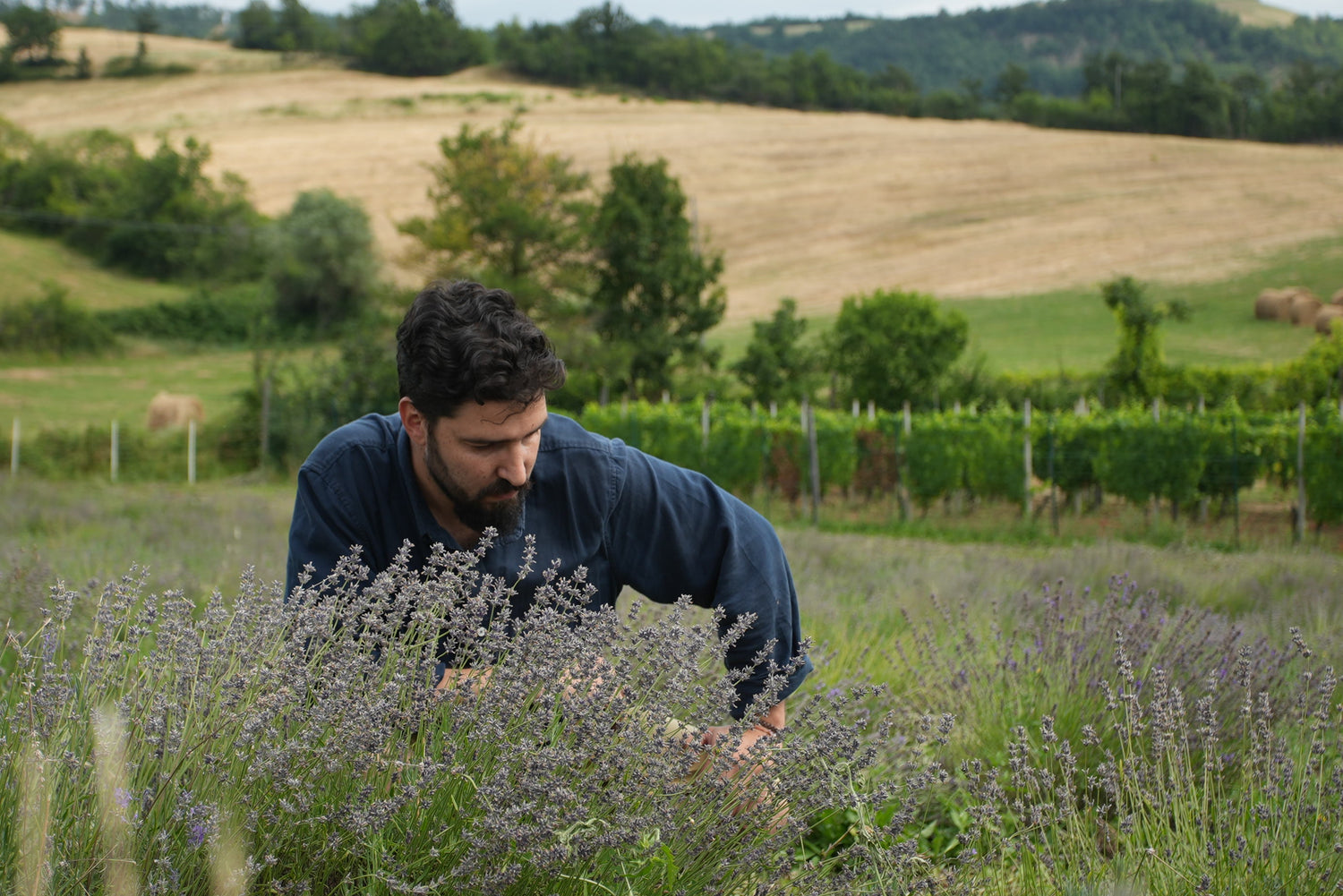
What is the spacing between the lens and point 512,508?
2756 millimetres

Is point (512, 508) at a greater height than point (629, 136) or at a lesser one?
lesser

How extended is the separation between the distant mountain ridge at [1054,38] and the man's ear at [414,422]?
360 feet

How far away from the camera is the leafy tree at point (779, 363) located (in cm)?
2417

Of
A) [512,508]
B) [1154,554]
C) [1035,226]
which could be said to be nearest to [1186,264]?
[1035,226]

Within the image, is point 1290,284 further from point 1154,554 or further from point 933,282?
point 1154,554

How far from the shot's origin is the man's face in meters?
2.62

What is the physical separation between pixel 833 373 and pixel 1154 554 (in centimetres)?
1515

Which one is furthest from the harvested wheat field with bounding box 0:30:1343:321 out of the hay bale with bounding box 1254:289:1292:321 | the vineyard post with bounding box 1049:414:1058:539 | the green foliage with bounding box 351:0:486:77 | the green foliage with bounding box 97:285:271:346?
the vineyard post with bounding box 1049:414:1058:539

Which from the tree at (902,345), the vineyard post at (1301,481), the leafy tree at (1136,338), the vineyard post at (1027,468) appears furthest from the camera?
the tree at (902,345)

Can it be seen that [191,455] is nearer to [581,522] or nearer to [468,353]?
[581,522]

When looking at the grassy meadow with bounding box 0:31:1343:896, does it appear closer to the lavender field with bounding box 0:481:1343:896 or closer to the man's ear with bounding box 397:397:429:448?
the lavender field with bounding box 0:481:1343:896

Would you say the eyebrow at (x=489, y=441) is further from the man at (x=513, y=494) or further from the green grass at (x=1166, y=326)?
the green grass at (x=1166, y=326)

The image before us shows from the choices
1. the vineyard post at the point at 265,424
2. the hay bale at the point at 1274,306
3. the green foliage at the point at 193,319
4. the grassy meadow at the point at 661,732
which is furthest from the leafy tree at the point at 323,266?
the grassy meadow at the point at 661,732

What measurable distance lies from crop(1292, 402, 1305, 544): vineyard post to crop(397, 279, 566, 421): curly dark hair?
12.8 metres
